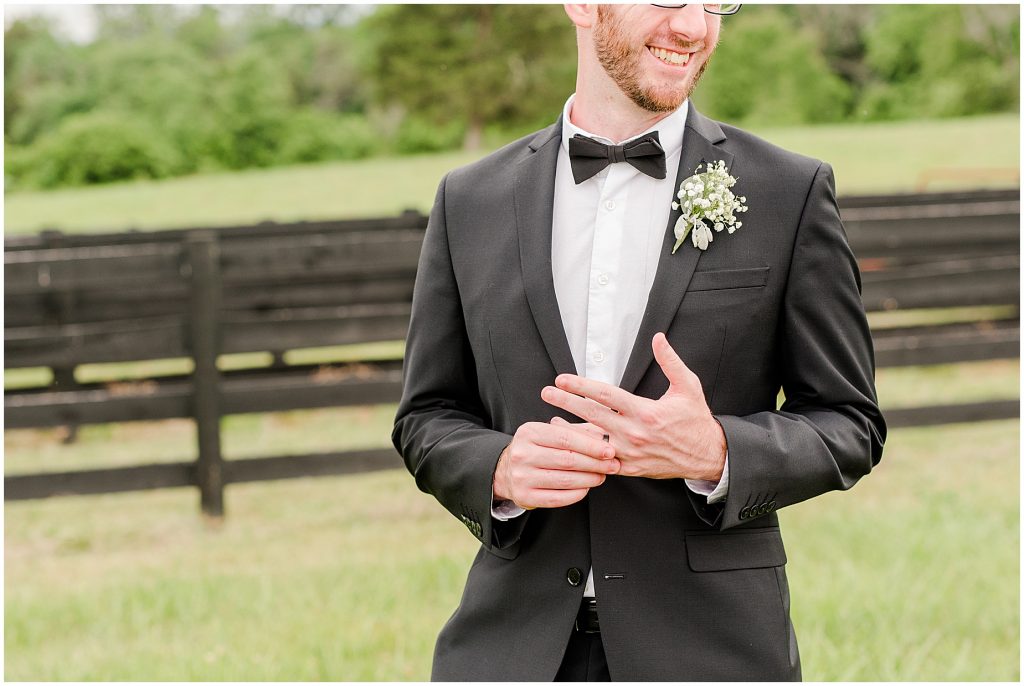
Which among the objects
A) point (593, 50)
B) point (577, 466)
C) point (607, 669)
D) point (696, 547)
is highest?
point (593, 50)

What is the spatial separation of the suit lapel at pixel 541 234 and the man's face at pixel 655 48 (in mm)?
253

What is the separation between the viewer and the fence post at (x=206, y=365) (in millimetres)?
6566

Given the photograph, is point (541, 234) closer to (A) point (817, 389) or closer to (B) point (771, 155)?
(B) point (771, 155)

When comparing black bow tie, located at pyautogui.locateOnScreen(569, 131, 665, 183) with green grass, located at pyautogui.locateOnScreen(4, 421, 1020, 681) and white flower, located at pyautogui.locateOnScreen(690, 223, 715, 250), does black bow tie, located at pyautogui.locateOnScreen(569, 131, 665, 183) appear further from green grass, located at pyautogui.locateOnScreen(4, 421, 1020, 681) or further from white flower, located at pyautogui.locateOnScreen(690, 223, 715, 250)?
green grass, located at pyautogui.locateOnScreen(4, 421, 1020, 681)

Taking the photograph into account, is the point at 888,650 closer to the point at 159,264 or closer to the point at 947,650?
the point at 947,650

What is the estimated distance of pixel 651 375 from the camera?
1.99 meters

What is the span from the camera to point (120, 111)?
29.8 m

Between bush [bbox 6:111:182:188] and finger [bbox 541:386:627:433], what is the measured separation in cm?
2589

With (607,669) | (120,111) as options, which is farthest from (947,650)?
(120,111)

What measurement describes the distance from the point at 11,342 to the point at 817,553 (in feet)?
16.3

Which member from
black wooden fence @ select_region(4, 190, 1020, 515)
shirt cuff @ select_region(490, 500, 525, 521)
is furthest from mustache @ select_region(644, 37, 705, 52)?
black wooden fence @ select_region(4, 190, 1020, 515)

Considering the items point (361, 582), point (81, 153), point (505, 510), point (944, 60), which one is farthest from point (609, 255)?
A: point (944, 60)

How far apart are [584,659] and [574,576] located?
0.57 feet

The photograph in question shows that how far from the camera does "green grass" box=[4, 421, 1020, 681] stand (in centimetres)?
456
